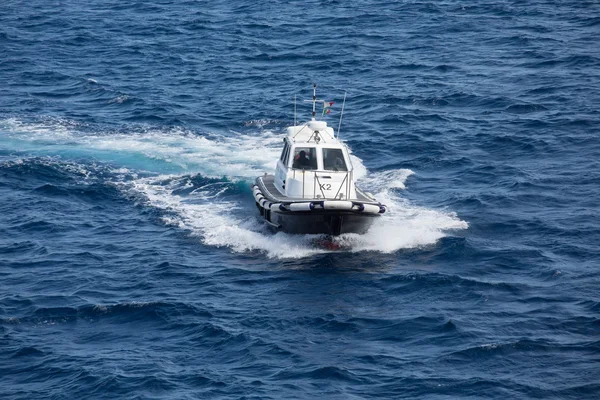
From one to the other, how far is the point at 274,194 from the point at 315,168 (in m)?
1.78

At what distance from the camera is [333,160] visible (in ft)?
110

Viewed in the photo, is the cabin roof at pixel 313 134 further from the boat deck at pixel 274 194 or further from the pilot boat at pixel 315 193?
the boat deck at pixel 274 194

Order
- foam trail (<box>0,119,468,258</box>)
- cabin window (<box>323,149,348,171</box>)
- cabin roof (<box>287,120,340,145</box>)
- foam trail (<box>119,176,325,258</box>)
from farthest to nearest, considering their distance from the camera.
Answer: cabin roof (<box>287,120,340,145</box>) → cabin window (<box>323,149,348,171</box>) → foam trail (<box>0,119,468,258</box>) → foam trail (<box>119,176,325,258</box>)

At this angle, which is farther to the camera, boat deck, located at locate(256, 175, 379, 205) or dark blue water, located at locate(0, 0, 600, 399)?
boat deck, located at locate(256, 175, 379, 205)

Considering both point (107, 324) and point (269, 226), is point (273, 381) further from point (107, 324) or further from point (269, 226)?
point (269, 226)

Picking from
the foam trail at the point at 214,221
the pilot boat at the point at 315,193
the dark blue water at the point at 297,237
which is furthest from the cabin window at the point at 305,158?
the dark blue water at the point at 297,237

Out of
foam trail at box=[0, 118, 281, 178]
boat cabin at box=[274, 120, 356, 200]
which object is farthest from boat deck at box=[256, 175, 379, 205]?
foam trail at box=[0, 118, 281, 178]

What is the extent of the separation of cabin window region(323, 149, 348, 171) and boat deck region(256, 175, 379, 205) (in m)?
1.14

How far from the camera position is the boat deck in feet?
107

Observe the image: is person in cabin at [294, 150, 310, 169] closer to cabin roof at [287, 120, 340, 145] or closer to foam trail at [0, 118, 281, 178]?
cabin roof at [287, 120, 340, 145]

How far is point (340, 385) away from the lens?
2342 cm

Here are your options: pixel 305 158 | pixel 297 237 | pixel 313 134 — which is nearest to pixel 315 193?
pixel 305 158

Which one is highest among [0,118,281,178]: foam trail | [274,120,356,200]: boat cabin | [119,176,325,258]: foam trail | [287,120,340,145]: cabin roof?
[287,120,340,145]: cabin roof

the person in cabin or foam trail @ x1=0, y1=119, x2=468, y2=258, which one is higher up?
the person in cabin
